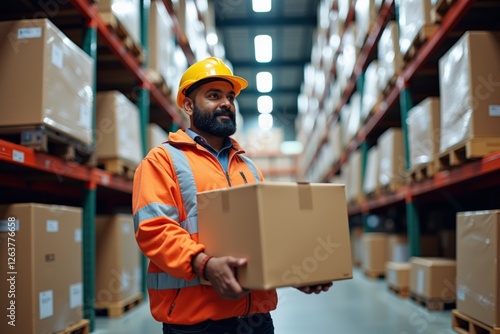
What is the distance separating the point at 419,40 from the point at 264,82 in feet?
42.9

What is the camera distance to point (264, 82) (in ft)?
58.1

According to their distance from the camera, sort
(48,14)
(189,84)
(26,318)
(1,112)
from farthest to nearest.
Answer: (48,14) < (1,112) < (26,318) < (189,84)

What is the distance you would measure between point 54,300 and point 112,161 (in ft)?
5.71

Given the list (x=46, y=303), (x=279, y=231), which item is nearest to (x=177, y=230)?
(x=279, y=231)

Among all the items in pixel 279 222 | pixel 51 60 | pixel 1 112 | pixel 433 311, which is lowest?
pixel 433 311

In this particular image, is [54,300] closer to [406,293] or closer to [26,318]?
[26,318]

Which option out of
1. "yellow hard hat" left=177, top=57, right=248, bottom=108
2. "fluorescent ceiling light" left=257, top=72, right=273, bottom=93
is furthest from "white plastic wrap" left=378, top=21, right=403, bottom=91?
"fluorescent ceiling light" left=257, top=72, right=273, bottom=93

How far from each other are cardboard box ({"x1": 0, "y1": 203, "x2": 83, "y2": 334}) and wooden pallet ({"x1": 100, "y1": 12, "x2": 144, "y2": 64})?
2.05m

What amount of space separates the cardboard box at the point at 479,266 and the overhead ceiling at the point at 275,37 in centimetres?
943

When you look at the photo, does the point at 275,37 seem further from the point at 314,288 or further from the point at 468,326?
the point at 314,288

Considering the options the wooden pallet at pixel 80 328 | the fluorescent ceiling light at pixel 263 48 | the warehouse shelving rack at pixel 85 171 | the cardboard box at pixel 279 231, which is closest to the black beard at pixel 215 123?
the cardboard box at pixel 279 231

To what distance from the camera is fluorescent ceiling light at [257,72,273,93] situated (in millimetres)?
16859

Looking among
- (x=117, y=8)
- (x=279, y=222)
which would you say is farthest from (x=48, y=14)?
(x=279, y=222)

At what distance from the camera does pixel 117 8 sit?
4.57 meters
